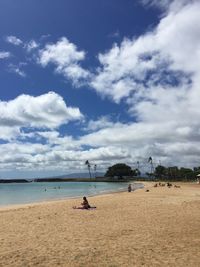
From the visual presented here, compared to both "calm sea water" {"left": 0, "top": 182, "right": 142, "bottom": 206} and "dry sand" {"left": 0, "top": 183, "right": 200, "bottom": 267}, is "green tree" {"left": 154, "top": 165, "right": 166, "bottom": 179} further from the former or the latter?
"dry sand" {"left": 0, "top": 183, "right": 200, "bottom": 267}

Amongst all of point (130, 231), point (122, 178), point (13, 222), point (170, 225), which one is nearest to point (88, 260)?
point (130, 231)

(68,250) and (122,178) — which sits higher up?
(122,178)

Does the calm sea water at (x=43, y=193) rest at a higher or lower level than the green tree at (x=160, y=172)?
lower

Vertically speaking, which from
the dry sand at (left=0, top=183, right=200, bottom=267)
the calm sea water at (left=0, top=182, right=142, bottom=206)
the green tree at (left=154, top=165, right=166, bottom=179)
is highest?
the green tree at (left=154, top=165, right=166, bottom=179)

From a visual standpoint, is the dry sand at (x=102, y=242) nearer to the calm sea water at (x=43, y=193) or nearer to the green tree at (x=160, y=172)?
the calm sea water at (x=43, y=193)

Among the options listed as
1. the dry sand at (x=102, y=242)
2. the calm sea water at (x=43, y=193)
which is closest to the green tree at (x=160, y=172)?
the calm sea water at (x=43, y=193)

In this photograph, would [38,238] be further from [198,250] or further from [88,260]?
[198,250]

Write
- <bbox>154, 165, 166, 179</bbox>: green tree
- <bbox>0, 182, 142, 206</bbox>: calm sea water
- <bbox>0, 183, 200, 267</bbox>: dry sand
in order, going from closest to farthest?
1. <bbox>0, 183, 200, 267</bbox>: dry sand
2. <bbox>0, 182, 142, 206</bbox>: calm sea water
3. <bbox>154, 165, 166, 179</bbox>: green tree

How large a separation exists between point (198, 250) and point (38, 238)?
5520 millimetres

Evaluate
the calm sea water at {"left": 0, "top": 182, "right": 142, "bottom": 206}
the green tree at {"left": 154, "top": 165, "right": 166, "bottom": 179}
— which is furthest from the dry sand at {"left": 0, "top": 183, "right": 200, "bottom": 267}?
the green tree at {"left": 154, "top": 165, "right": 166, "bottom": 179}

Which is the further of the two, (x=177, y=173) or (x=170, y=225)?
(x=177, y=173)

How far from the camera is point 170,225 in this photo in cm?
1623

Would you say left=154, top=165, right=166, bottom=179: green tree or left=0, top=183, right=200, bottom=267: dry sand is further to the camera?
left=154, top=165, right=166, bottom=179: green tree

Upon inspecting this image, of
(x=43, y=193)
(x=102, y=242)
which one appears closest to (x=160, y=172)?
(x=43, y=193)
